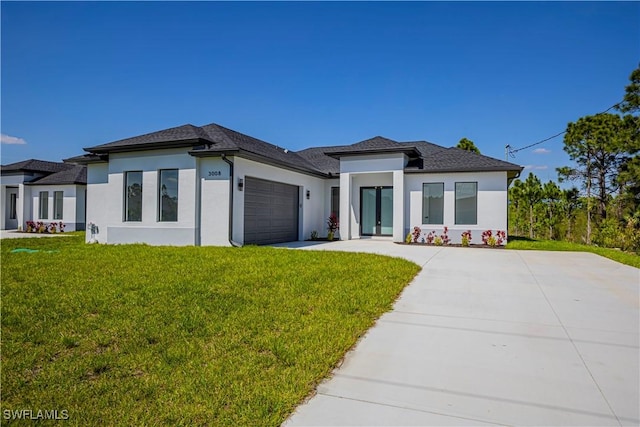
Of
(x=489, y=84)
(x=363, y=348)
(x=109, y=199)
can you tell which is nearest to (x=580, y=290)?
(x=363, y=348)

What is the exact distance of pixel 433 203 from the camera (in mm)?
14805

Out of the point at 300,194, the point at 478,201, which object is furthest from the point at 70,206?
the point at 478,201

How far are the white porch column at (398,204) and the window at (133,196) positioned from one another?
33.0 feet

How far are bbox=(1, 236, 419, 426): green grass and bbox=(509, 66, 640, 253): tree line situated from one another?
553 inches

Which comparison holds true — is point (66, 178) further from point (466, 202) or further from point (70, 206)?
point (466, 202)

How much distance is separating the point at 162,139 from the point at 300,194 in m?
6.11

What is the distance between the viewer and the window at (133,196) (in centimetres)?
1302

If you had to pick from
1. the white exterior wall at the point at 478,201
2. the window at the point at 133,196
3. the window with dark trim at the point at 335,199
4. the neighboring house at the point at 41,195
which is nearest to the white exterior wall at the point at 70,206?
the neighboring house at the point at 41,195

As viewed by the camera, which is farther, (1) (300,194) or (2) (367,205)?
(2) (367,205)

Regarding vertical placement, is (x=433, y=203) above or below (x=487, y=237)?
above

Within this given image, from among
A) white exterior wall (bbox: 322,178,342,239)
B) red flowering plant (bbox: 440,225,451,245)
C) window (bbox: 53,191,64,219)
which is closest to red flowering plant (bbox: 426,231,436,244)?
red flowering plant (bbox: 440,225,451,245)

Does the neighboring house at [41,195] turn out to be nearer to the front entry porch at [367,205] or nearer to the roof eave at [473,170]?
the front entry porch at [367,205]

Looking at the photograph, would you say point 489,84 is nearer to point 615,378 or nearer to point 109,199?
point 615,378

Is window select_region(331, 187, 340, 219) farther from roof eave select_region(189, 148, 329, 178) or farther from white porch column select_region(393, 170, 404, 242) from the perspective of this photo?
roof eave select_region(189, 148, 329, 178)
